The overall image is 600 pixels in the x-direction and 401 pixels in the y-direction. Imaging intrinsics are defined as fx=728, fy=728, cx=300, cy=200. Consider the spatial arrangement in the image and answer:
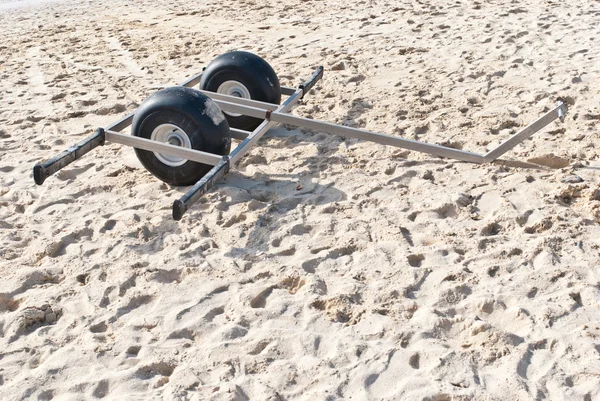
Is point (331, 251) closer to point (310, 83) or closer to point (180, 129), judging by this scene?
point (180, 129)

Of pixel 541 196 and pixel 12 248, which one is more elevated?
pixel 12 248

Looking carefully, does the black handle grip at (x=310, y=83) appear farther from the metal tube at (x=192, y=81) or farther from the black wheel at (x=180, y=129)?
the black wheel at (x=180, y=129)

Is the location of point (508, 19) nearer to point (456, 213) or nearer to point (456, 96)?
point (456, 96)

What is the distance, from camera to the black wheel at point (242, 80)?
6.04 metres

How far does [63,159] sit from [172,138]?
2.57ft

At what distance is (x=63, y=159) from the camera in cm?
480

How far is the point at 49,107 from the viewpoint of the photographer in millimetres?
6965

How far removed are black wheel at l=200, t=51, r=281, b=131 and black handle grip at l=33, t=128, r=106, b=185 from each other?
1309mm

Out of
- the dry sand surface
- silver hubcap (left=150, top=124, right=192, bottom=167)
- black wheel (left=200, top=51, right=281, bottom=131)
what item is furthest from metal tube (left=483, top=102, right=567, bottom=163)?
silver hubcap (left=150, top=124, right=192, bottom=167)

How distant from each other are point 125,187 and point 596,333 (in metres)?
3.28

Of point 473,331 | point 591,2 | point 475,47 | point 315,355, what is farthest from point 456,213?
point 591,2

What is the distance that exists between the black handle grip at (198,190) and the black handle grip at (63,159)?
95 cm

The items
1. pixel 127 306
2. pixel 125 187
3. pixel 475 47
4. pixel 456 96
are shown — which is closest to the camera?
pixel 127 306

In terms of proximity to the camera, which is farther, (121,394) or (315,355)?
(315,355)
